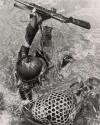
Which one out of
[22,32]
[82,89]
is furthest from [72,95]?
[22,32]

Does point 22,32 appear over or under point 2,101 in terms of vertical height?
over

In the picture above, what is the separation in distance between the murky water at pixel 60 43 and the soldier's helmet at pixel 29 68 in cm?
72

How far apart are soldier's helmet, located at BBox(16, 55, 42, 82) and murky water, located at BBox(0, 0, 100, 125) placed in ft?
2.36

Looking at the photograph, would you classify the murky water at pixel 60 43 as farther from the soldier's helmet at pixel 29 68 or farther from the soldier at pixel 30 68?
the soldier's helmet at pixel 29 68

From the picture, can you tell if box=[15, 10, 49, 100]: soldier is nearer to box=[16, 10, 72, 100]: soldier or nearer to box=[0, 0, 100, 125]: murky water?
box=[16, 10, 72, 100]: soldier

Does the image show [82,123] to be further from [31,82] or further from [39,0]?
[39,0]

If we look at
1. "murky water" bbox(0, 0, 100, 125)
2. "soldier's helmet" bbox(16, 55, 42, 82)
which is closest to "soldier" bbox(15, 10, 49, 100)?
"soldier's helmet" bbox(16, 55, 42, 82)

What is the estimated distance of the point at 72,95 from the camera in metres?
5.36

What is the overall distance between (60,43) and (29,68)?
179 centimetres

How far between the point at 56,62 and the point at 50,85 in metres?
0.46

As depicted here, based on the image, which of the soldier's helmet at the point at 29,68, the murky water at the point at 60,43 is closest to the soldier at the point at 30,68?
the soldier's helmet at the point at 29,68

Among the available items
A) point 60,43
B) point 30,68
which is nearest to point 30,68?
point 30,68

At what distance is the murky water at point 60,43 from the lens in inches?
256

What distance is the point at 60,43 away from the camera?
7.25m
